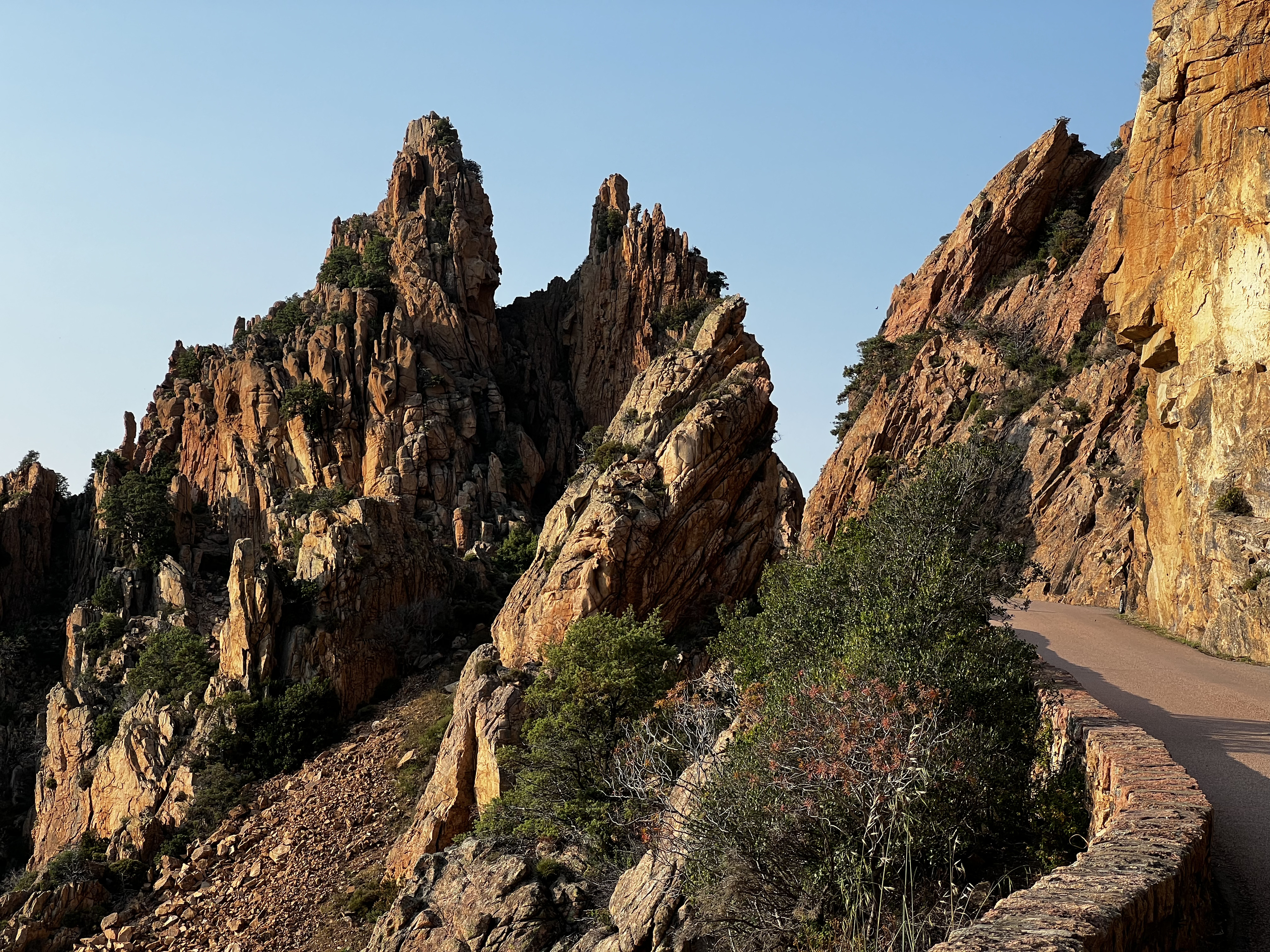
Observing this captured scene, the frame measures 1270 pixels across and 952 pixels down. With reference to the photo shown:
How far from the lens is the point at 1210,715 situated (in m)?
16.9

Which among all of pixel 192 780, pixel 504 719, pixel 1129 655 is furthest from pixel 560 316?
pixel 1129 655

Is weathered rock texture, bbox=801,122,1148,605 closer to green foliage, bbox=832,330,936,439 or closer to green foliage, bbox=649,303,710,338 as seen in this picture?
green foliage, bbox=832,330,936,439

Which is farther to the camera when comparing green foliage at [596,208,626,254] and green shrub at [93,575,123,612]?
green foliage at [596,208,626,254]

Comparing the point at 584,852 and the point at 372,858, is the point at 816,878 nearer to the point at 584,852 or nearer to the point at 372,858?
the point at 584,852

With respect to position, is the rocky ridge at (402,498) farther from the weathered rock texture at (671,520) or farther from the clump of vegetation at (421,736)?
the clump of vegetation at (421,736)

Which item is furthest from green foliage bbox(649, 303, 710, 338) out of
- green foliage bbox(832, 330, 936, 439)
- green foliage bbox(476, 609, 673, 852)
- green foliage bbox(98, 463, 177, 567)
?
green foliage bbox(476, 609, 673, 852)

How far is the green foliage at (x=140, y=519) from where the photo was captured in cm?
6053

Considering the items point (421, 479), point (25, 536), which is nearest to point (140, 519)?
point (25, 536)

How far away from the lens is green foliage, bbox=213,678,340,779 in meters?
36.3

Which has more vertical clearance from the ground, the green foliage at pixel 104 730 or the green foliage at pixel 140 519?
the green foliage at pixel 140 519

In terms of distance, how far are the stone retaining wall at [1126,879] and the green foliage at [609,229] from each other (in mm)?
69422

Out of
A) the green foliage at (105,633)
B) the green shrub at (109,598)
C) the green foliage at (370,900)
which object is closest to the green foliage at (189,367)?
the green shrub at (109,598)

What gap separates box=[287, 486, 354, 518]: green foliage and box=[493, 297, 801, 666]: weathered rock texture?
2281 cm

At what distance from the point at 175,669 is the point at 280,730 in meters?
9.21
